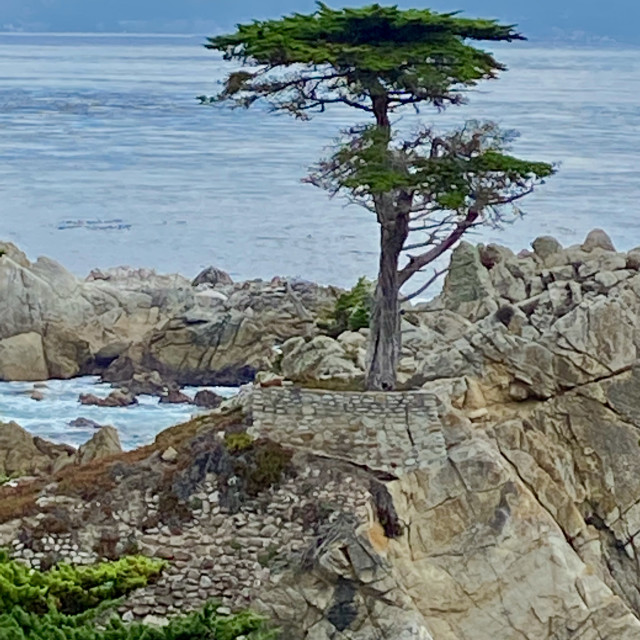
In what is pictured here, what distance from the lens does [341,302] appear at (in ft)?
86.8

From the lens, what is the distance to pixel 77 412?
96.6 feet

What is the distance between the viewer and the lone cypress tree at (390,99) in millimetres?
16312

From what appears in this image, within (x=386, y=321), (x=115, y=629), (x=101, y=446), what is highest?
(x=386, y=321)

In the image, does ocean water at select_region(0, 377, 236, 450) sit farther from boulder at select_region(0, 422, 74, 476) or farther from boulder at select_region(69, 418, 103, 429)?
boulder at select_region(0, 422, 74, 476)

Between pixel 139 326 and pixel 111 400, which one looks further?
pixel 139 326

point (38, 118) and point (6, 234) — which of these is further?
point (38, 118)

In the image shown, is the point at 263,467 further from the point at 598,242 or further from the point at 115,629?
the point at 598,242

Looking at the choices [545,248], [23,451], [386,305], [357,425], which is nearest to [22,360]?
[23,451]

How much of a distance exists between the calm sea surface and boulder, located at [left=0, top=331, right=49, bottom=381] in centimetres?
1181

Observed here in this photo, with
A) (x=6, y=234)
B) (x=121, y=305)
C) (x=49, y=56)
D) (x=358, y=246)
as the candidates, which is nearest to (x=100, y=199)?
(x=6, y=234)

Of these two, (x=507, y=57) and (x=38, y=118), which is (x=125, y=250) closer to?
(x=38, y=118)

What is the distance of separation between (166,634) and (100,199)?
51116mm

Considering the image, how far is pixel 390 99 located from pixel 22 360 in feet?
57.7

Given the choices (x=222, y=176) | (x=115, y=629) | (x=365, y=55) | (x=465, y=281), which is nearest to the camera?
(x=115, y=629)
